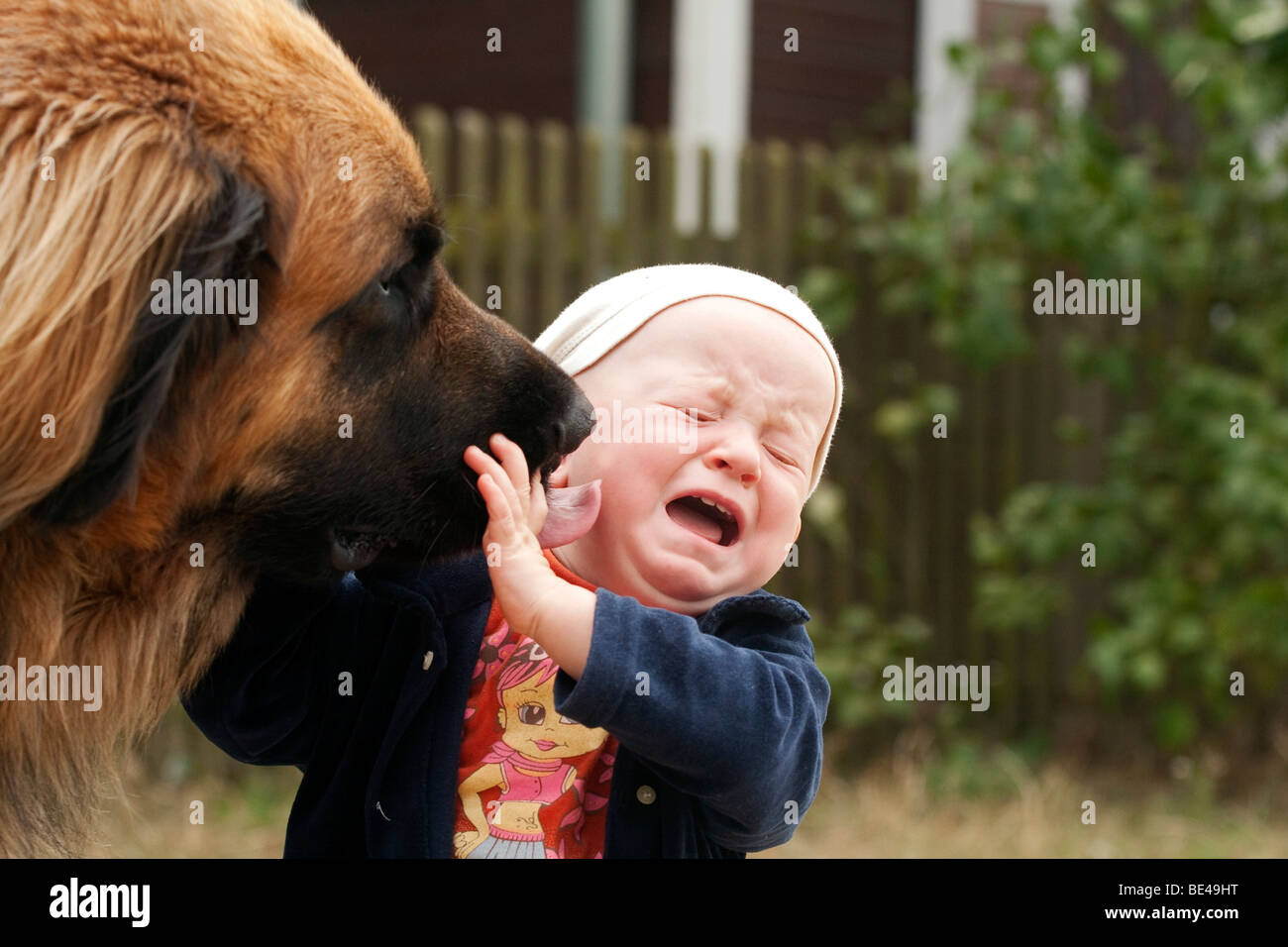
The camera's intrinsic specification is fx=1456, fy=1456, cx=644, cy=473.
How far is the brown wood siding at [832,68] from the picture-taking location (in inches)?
373

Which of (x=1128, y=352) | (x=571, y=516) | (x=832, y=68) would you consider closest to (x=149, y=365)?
(x=571, y=516)

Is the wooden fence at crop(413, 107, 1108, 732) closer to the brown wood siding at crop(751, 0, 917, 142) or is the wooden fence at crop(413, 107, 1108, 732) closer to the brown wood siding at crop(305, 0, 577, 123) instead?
the brown wood siding at crop(751, 0, 917, 142)

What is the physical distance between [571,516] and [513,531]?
0.18 m

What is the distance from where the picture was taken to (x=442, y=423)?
7.05 ft

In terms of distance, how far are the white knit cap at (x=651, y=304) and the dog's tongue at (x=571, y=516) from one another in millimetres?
257

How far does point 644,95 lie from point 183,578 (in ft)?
25.4

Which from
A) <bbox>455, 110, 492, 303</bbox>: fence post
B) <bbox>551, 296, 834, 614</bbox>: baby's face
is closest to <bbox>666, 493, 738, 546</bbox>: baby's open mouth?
<bbox>551, 296, 834, 614</bbox>: baby's face

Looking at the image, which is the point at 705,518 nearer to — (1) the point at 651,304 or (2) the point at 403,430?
(1) the point at 651,304

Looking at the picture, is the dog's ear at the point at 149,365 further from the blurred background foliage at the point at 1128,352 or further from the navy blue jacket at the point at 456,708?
the blurred background foliage at the point at 1128,352

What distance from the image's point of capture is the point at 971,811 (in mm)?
5496

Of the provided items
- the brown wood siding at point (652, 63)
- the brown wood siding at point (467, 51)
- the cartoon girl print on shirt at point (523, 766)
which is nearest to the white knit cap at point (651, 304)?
the cartoon girl print on shirt at point (523, 766)

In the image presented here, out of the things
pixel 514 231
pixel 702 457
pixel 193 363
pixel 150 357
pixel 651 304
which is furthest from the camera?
pixel 514 231

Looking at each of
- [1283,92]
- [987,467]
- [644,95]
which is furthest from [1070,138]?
[644,95]

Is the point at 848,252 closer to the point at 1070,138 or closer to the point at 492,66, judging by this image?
the point at 1070,138
